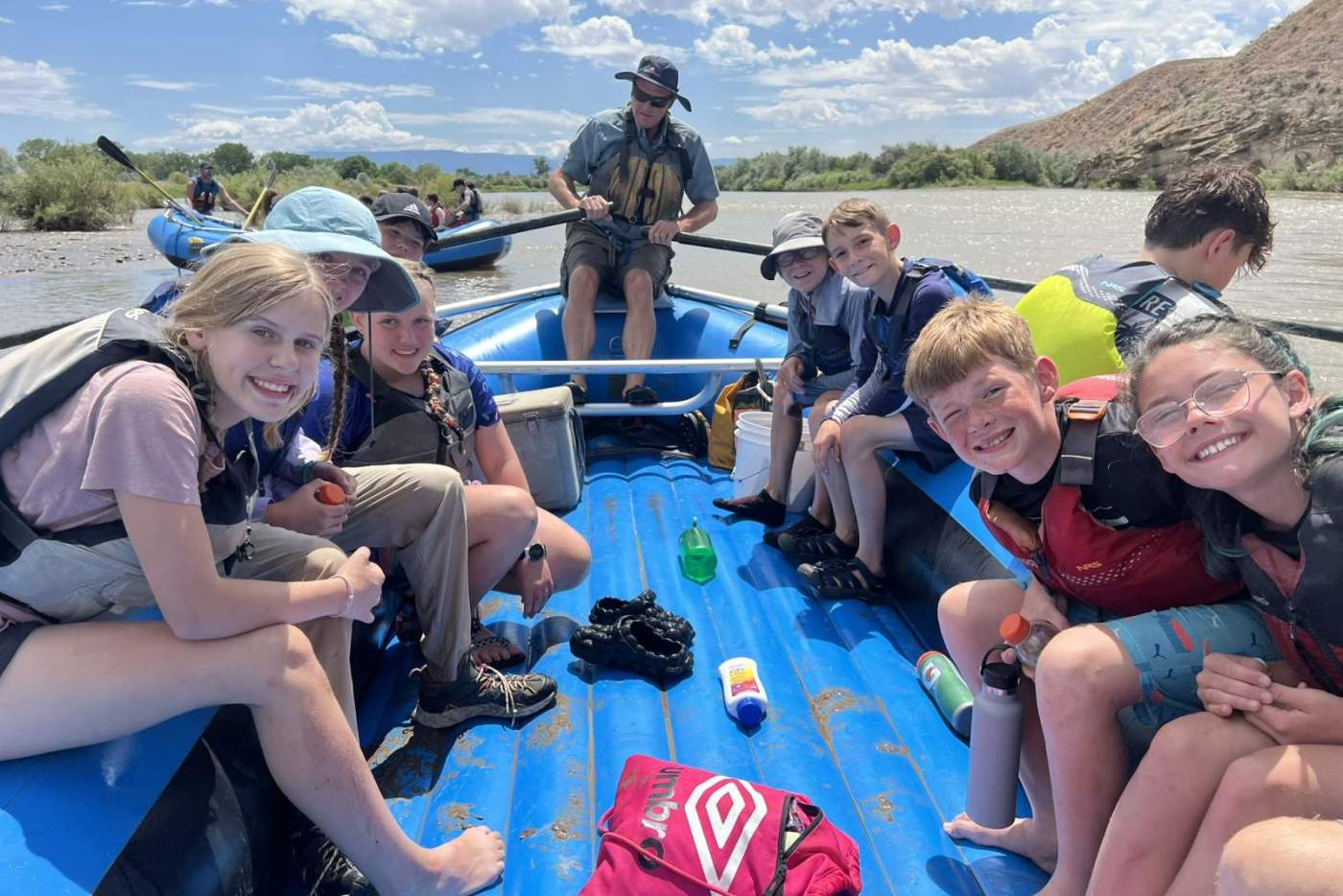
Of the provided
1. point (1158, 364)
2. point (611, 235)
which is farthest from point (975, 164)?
point (1158, 364)

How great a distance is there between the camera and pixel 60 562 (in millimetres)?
1226

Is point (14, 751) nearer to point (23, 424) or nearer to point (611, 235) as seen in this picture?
point (23, 424)

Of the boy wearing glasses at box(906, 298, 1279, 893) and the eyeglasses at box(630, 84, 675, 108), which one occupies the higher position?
the eyeglasses at box(630, 84, 675, 108)

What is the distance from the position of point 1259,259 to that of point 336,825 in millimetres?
2347

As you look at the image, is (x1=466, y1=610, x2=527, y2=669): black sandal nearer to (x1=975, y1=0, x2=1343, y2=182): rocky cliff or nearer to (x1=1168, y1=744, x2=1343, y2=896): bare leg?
(x1=1168, y1=744, x2=1343, y2=896): bare leg

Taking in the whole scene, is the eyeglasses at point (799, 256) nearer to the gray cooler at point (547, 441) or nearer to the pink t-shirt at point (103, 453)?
the gray cooler at point (547, 441)

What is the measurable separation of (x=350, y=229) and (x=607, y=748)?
128cm

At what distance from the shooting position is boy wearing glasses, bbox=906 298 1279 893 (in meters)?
1.32

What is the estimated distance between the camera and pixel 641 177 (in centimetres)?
427

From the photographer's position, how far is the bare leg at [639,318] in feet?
14.0

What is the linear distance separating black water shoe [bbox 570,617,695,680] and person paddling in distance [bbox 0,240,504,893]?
85 cm

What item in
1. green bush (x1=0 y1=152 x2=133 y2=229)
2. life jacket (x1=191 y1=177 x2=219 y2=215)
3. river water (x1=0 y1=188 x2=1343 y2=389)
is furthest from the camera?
green bush (x1=0 y1=152 x2=133 y2=229)

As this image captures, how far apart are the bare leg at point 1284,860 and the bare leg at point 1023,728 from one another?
0.61m

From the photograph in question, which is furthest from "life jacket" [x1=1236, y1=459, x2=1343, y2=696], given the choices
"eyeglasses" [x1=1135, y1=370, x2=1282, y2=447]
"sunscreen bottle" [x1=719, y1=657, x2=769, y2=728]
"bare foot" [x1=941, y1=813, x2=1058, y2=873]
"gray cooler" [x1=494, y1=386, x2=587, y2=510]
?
"gray cooler" [x1=494, y1=386, x2=587, y2=510]
